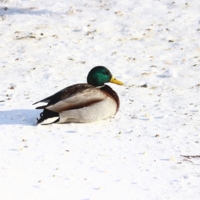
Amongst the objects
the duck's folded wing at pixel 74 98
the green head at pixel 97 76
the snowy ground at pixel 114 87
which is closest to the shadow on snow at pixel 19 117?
the snowy ground at pixel 114 87

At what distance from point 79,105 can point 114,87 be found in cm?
194

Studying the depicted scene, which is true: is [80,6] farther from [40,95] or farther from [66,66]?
[40,95]

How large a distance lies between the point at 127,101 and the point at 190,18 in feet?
13.0

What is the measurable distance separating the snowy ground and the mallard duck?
0.39 ft

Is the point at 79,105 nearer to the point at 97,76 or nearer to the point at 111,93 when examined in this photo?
the point at 111,93

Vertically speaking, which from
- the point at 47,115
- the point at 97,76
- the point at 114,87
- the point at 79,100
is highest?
the point at 97,76

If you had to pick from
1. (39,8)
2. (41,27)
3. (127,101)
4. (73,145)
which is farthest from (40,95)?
(39,8)

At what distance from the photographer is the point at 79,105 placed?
8.05 metres

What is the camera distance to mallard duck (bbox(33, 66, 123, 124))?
312 inches

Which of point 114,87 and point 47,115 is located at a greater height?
point 47,115

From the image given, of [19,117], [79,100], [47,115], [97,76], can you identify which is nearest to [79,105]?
[79,100]

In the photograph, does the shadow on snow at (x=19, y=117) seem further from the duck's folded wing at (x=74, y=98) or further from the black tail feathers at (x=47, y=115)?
the duck's folded wing at (x=74, y=98)

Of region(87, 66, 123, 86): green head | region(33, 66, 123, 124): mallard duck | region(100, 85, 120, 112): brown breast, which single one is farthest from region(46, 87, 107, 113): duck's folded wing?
region(87, 66, 123, 86): green head

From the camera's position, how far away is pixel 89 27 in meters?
12.2
